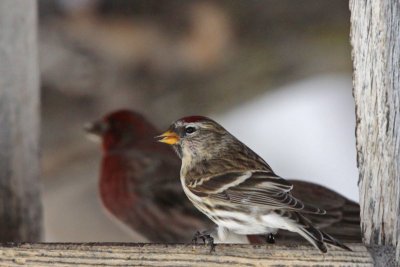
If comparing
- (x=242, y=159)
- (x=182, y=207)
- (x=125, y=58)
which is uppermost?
(x=125, y=58)

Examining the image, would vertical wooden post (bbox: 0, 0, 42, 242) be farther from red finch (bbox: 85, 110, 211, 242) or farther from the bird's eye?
the bird's eye

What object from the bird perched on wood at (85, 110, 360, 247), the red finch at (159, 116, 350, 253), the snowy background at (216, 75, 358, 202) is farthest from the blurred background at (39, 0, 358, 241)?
the red finch at (159, 116, 350, 253)

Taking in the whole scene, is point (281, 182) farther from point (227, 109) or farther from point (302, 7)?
point (227, 109)

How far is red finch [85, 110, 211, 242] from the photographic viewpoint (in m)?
2.61

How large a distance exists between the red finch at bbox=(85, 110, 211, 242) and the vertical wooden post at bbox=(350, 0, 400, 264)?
41.7 inches

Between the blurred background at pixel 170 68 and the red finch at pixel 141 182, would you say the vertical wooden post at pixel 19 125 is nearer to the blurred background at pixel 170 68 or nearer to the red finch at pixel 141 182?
the red finch at pixel 141 182

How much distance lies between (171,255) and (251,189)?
11.3 inches

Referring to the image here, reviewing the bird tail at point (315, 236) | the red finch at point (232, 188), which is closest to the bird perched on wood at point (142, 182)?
the red finch at point (232, 188)

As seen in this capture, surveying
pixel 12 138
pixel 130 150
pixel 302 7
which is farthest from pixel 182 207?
pixel 302 7

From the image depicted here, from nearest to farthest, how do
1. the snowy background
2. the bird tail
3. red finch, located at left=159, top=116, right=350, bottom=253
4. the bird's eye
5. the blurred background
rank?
the bird tail, red finch, located at left=159, top=116, right=350, bottom=253, the bird's eye, the blurred background, the snowy background

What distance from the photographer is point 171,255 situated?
5.05 feet

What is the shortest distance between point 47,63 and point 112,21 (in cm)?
31

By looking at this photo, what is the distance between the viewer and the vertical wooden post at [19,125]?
7.26ft

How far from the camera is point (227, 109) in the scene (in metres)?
3.50
